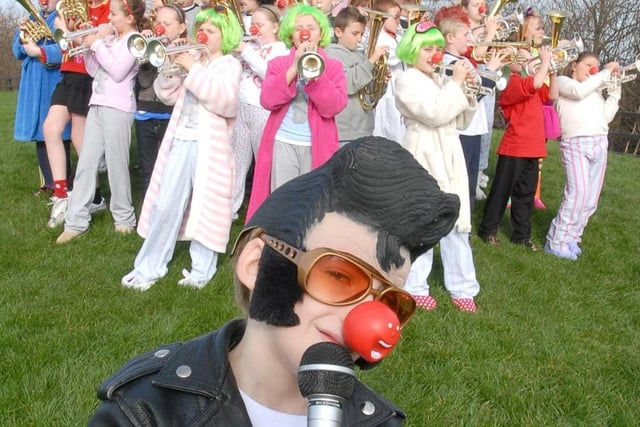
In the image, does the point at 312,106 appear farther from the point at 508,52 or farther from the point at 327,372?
the point at 327,372

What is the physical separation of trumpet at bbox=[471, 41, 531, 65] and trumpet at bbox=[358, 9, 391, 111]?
29.3 inches

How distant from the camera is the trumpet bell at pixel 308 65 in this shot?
4.24 m

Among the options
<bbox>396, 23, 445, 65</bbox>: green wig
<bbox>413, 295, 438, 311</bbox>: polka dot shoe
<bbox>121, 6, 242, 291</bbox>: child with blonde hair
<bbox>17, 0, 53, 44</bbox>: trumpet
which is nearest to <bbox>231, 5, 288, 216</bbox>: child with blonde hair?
<bbox>121, 6, 242, 291</bbox>: child with blonde hair

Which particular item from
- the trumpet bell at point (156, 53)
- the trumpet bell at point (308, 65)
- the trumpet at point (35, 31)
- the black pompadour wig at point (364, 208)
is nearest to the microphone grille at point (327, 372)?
the black pompadour wig at point (364, 208)

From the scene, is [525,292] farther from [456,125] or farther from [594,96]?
[594,96]

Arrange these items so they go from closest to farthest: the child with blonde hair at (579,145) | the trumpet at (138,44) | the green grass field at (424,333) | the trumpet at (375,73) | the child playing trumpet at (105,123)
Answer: the green grass field at (424,333) → the trumpet at (138,44) → the child playing trumpet at (105,123) → the trumpet at (375,73) → the child with blonde hair at (579,145)

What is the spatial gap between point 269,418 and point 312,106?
334 cm

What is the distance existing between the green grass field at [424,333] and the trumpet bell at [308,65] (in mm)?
1528

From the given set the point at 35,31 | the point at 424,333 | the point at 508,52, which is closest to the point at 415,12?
the point at 508,52

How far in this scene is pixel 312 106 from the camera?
14.9 feet

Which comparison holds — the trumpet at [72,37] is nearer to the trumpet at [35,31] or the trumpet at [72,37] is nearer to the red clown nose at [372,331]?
the trumpet at [35,31]

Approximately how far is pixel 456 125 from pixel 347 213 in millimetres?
3339

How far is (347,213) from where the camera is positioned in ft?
4.23

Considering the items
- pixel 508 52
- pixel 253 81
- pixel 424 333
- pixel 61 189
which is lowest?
pixel 61 189
